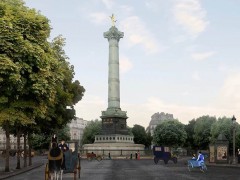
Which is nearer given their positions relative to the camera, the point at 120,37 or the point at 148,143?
the point at 120,37

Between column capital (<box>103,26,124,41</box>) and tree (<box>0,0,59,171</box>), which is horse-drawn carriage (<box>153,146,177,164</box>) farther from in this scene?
column capital (<box>103,26,124,41</box>)

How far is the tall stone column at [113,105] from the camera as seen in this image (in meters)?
93.4

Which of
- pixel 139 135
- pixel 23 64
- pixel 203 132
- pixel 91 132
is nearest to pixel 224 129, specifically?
pixel 203 132

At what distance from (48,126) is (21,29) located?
723 inches

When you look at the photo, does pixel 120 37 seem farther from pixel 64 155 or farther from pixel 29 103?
pixel 64 155

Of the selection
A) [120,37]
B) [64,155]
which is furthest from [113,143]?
[64,155]

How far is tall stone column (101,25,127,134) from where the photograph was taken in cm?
9338

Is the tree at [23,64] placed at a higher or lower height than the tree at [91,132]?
higher

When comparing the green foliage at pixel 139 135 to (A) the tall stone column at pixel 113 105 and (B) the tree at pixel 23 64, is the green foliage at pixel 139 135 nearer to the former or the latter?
(A) the tall stone column at pixel 113 105

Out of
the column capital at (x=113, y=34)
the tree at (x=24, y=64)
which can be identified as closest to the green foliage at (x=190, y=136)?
the column capital at (x=113, y=34)

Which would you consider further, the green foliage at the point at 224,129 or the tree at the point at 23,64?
the green foliage at the point at 224,129

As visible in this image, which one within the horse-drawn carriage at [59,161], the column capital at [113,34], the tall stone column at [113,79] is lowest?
the horse-drawn carriage at [59,161]

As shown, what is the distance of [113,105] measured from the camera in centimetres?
9488

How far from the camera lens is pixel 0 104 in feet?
90.0
